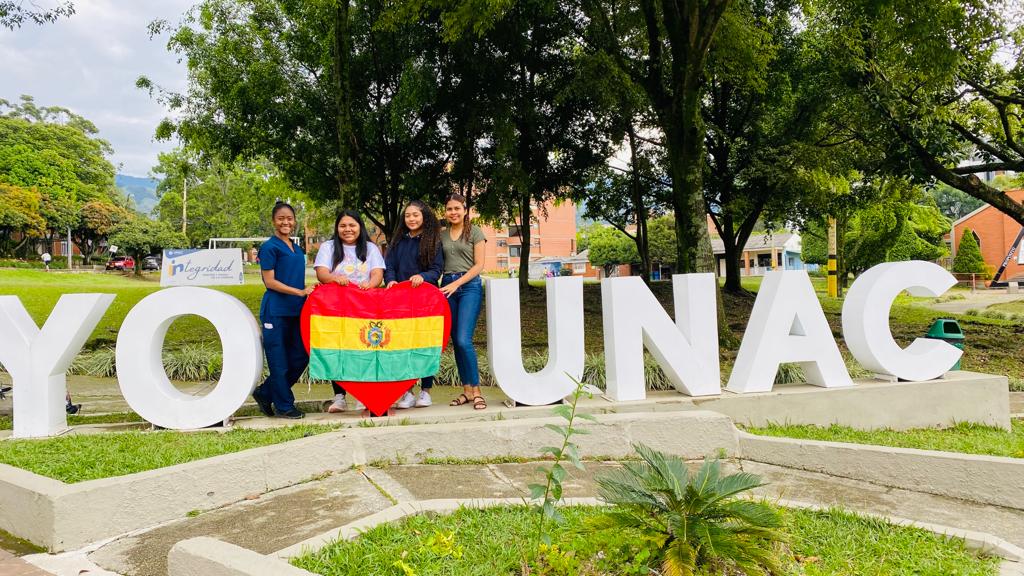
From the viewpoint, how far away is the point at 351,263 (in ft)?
17.6

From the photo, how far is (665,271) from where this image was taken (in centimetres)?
5788

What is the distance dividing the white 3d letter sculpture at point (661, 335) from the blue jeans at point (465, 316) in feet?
3.99

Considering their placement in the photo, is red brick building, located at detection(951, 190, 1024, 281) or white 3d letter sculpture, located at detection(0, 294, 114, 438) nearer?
white 3d letter sculpture, located at detection(0, 294, 114, 438)

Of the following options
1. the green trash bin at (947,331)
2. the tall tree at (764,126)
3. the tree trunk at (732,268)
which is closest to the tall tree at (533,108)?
the tall tree at (764,126)

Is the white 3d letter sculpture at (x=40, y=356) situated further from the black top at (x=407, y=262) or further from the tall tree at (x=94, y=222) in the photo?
the tall tree at (x=94, y=222)

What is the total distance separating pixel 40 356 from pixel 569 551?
4.57 meters

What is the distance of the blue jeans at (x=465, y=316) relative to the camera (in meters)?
5.55

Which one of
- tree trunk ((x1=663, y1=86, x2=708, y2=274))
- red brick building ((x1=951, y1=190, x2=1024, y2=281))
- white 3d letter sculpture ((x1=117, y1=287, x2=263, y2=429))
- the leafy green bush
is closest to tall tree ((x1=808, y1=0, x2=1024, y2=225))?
tree trunk ((x1=663, y1=86, x2=708, y2=274))

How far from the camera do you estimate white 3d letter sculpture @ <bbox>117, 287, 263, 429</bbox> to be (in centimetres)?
495

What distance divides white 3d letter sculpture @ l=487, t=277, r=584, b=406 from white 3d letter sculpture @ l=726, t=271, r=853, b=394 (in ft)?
5.61

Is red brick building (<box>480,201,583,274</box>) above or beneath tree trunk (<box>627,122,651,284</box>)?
above

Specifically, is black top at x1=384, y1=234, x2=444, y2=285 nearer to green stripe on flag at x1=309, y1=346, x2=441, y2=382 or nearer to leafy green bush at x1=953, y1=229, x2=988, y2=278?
green stripe on flag at x1=309, y1=346, x2=441, y2=382

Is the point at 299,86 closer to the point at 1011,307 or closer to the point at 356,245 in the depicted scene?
the point at 356,245

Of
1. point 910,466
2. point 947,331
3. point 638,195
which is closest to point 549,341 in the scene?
point 910,466
